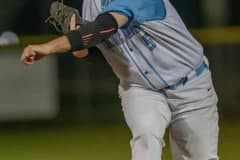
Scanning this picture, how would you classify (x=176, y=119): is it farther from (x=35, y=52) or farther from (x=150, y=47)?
(x=35, y=52)

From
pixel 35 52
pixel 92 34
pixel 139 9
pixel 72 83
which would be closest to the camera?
pixel 35 52

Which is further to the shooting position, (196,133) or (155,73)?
(196,133)

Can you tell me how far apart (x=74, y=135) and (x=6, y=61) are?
1187 mm

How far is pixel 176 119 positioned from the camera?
4.44 metres

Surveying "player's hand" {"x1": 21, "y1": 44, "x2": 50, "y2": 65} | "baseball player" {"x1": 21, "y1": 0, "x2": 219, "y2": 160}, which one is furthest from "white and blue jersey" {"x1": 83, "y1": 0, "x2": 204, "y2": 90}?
"player's hand" {"x1": 21, "y1": 44, "x2": 50, "y2": 65}

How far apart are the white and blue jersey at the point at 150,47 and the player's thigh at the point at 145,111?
0.16 feet

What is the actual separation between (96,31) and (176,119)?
2.48 ft

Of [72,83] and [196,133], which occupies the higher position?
[196,133]

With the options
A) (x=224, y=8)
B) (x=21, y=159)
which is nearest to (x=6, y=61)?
(x=21, y=159)

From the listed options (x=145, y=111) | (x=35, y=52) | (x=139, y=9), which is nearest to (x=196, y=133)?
(x=145, y=111)

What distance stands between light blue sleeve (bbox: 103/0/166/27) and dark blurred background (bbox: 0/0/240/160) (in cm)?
401

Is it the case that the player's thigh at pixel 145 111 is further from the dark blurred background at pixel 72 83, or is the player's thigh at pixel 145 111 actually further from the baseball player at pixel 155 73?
the dark blurred background at pixel 72 83

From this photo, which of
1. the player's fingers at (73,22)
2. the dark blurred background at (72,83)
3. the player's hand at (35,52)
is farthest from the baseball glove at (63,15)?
the dark blurred background at (72,83)

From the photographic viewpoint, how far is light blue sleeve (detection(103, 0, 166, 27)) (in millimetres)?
4008
